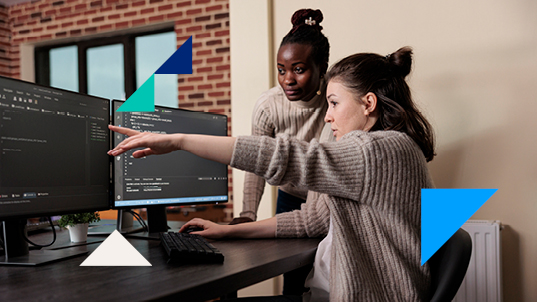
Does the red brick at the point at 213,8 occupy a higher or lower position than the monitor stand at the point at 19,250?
higher

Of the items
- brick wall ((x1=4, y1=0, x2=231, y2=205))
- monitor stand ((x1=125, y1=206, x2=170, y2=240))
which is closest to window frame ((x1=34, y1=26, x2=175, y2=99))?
brick wall ((x1=4, y1=0, x2=231, y2=205))

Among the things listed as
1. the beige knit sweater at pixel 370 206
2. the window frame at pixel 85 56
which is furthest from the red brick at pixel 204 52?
the beige knit sweater at pixel 370 206

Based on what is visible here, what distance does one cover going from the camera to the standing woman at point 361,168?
1.05 metres

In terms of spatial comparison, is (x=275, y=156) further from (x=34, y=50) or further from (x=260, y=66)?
(x=34, y=50)

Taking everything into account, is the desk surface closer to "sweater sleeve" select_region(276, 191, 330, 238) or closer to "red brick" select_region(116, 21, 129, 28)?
"sweater sleeve" select_region(276, 191, 330, 238)

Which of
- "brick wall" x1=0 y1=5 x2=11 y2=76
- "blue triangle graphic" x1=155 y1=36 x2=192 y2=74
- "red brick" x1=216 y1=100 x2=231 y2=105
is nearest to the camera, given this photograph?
"blue triangle graphic" x1=155 y1=36 x2=192 y2=74

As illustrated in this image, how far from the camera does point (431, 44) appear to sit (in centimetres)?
224

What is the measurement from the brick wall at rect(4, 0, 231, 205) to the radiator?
8.14ft

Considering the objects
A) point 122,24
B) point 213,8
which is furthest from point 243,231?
point 122,24

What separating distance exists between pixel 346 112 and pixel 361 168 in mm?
285

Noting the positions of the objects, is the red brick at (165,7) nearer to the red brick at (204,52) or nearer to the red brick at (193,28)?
the red brick at (193,28)

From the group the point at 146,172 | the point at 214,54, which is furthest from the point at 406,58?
the point at 214,54

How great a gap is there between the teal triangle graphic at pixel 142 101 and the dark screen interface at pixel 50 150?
0.08m

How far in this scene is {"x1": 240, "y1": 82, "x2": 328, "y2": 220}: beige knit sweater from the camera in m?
1.96
